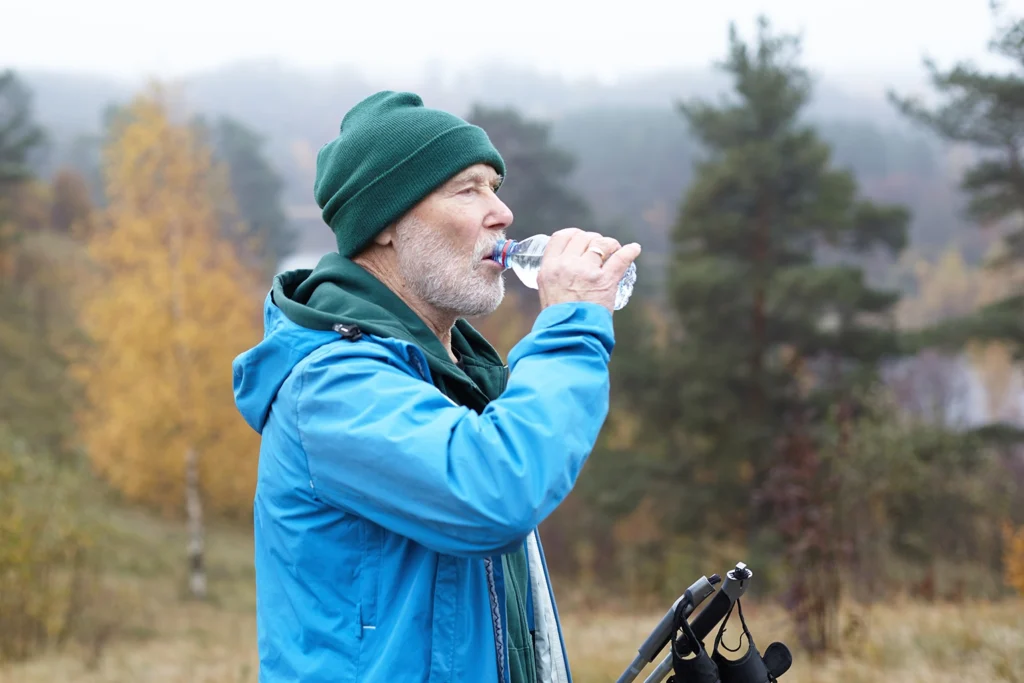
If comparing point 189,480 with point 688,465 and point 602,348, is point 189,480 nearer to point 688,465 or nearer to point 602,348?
point 688,465

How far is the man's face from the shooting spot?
6.35 feet

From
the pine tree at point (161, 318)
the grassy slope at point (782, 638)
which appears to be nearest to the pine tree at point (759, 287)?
the grassy slope at point (782, 638)

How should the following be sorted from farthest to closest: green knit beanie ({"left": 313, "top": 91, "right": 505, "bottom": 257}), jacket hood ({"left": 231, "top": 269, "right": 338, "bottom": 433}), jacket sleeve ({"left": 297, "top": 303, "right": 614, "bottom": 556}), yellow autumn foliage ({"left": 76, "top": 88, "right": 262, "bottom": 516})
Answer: yellow autumn foliage ({"left": 76, "top": 88, "right": 262, "bottom": 516}) < green knit beanie ({"left": 313, "top": 91, "right": 505, "bottom": 257}) < jacket hood ({"left": 231, "top": 269, "right": 338, "bottom": 433}) < jacket sleeve ({"left": 297, "top": 303, "right": 614, "bottom": 556})

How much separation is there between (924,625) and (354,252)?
6.14 m

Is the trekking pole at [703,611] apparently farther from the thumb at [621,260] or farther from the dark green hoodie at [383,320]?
the thumb at [621,260]

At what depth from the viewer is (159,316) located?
1542 centimetres

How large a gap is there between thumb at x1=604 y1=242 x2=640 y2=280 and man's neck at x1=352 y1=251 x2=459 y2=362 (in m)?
0.41

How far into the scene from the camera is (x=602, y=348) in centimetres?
Answer: 165

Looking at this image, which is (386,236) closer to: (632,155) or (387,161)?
(387,161)

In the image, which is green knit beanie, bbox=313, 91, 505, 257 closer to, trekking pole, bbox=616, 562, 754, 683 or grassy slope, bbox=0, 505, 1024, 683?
trekking pole, bbox=616, 562, 754, 683

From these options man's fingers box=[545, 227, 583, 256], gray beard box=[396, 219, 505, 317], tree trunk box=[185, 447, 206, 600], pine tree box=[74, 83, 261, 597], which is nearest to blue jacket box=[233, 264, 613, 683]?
man's fingers box=[545, 227, 583, 256]

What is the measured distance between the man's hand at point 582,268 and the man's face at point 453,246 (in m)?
0.22

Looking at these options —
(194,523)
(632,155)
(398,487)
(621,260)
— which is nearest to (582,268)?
(621,260)

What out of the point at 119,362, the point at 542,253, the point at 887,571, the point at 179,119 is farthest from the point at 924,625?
the point at 179,119
